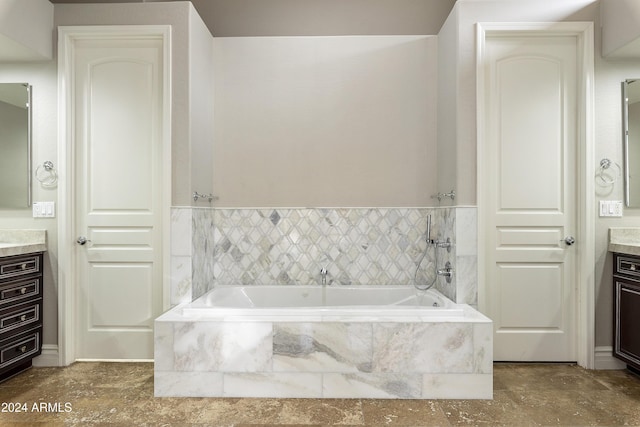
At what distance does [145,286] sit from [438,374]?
7.11ft

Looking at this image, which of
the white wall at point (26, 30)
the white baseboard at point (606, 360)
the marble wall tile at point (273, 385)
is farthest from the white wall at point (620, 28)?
the white wall at point (26, 30)

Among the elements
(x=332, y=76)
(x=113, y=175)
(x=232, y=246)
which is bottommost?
(x=232, y=246)

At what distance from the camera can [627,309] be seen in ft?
10.0

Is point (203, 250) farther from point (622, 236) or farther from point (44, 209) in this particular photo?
point (622, 236)

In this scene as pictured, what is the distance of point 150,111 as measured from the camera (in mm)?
3369

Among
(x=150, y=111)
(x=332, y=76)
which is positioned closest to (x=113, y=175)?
(x=150, y=111)

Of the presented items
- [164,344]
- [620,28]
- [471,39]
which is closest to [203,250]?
[164,344]

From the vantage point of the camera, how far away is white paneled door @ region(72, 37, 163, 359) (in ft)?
11.1

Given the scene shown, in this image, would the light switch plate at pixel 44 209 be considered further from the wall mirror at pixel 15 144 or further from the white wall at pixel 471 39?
the white wall at pixel 471 39

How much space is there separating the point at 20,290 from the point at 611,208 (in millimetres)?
4183

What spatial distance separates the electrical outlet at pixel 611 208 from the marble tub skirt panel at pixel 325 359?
1.37 metres

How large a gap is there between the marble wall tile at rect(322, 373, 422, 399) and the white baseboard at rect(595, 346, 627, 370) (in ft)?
4.94

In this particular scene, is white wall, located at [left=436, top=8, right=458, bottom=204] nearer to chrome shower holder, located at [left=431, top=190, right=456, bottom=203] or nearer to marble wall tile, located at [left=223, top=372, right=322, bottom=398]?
chrome shower holder, located at [left=431, top=190, right=456, bottom=203]

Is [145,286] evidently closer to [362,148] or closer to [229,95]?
[229,95]
